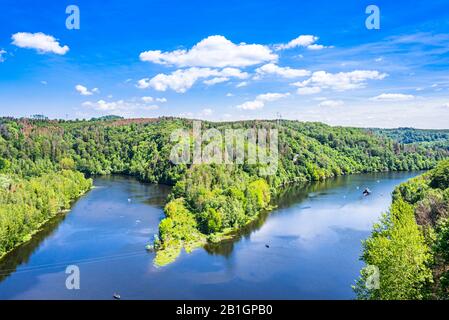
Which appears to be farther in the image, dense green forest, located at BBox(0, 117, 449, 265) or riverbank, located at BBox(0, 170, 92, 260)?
dense green forest, located at BBox(0, 117, 449, 265)

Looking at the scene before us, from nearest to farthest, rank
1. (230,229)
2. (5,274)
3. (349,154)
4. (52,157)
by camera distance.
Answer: (5,274) → (230,229) → (52,157) → (349,154)

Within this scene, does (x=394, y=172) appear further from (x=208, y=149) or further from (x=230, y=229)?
(x=230, y=229)

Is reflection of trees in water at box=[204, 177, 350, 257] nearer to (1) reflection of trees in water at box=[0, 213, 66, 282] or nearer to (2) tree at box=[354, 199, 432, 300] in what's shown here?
(1) reflection of trees in water at box=[0, 213, 66, 282]

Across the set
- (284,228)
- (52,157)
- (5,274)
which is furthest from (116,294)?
(52,157)

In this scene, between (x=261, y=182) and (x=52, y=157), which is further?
(x=52, y=157)

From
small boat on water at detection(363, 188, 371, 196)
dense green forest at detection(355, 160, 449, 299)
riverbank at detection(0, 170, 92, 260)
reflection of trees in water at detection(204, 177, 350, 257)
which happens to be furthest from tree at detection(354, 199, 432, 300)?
small boat on water at detection(363, 188, 371, 196)

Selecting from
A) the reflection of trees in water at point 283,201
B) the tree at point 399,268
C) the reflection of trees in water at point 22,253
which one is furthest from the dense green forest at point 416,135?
the tree at point 399,268

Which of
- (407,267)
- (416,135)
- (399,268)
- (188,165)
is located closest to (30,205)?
(188,165)

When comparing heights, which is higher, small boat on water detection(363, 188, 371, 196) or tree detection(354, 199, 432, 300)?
tree detection(354, 199, 432, 300)
